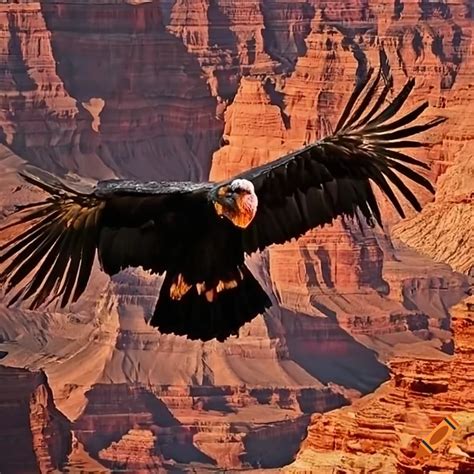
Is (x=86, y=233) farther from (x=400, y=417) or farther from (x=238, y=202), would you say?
(x=400, y=417)

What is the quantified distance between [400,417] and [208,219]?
19.0m

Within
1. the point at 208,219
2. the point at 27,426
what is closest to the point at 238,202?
the point at 208,219

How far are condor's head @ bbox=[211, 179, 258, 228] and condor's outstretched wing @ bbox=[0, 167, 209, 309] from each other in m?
0.54

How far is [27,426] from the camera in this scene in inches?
2371

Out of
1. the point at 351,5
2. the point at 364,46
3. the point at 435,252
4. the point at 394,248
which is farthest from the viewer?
the point at 351,5

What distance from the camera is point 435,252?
32.8 m

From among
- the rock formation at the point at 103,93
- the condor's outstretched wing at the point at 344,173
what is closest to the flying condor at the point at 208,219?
the condor's outstretched wing at the point at 344,173

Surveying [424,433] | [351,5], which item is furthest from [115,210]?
[351,5]

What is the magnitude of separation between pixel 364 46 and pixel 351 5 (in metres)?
18.0

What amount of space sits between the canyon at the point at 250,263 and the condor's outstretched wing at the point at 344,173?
13.1 metres

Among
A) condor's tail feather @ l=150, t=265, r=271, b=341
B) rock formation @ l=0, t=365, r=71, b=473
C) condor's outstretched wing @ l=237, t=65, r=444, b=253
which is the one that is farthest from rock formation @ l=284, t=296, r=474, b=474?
rock formation @ l=0, t=365, r=71, b=473

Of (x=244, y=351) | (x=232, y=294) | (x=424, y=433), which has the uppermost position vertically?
(x=232, y=294)

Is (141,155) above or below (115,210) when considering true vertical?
below

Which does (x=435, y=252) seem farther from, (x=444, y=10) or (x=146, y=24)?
(x=444, y=10)
